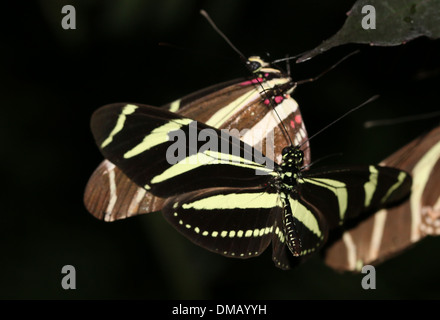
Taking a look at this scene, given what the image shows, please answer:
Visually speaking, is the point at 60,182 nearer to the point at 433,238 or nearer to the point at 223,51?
the point at 223,51

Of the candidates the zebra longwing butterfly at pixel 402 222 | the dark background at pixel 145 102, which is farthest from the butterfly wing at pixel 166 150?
the dark background at pixel 145 102

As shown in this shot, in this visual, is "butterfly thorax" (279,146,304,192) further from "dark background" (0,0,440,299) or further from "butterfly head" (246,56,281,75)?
"dark background" (0,0,440,299)

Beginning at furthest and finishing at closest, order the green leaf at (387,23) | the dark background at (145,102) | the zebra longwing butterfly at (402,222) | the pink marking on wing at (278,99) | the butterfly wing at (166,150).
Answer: the dark background at (145,102), the zebra longwing butterfly at (402,222), the pink marking on wing at (278,99), the butterfly wing at (166,150), the green leaf at (387,23)

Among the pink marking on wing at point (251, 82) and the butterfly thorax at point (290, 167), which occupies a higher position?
the pink marking on wing at point (251, 82)

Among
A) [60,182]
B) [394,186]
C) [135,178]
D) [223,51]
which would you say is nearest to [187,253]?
[60,182]

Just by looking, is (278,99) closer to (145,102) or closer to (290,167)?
(290,167)

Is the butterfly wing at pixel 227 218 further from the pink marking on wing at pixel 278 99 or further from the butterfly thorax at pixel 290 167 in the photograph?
the pink marking on wing at pixel 278 99

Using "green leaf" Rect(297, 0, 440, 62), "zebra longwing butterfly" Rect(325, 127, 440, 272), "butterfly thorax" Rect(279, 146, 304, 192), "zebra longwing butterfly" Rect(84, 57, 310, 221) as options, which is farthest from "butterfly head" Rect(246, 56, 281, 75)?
"zebra longwing butterfly" Rect(325, 127, 440, 272)
